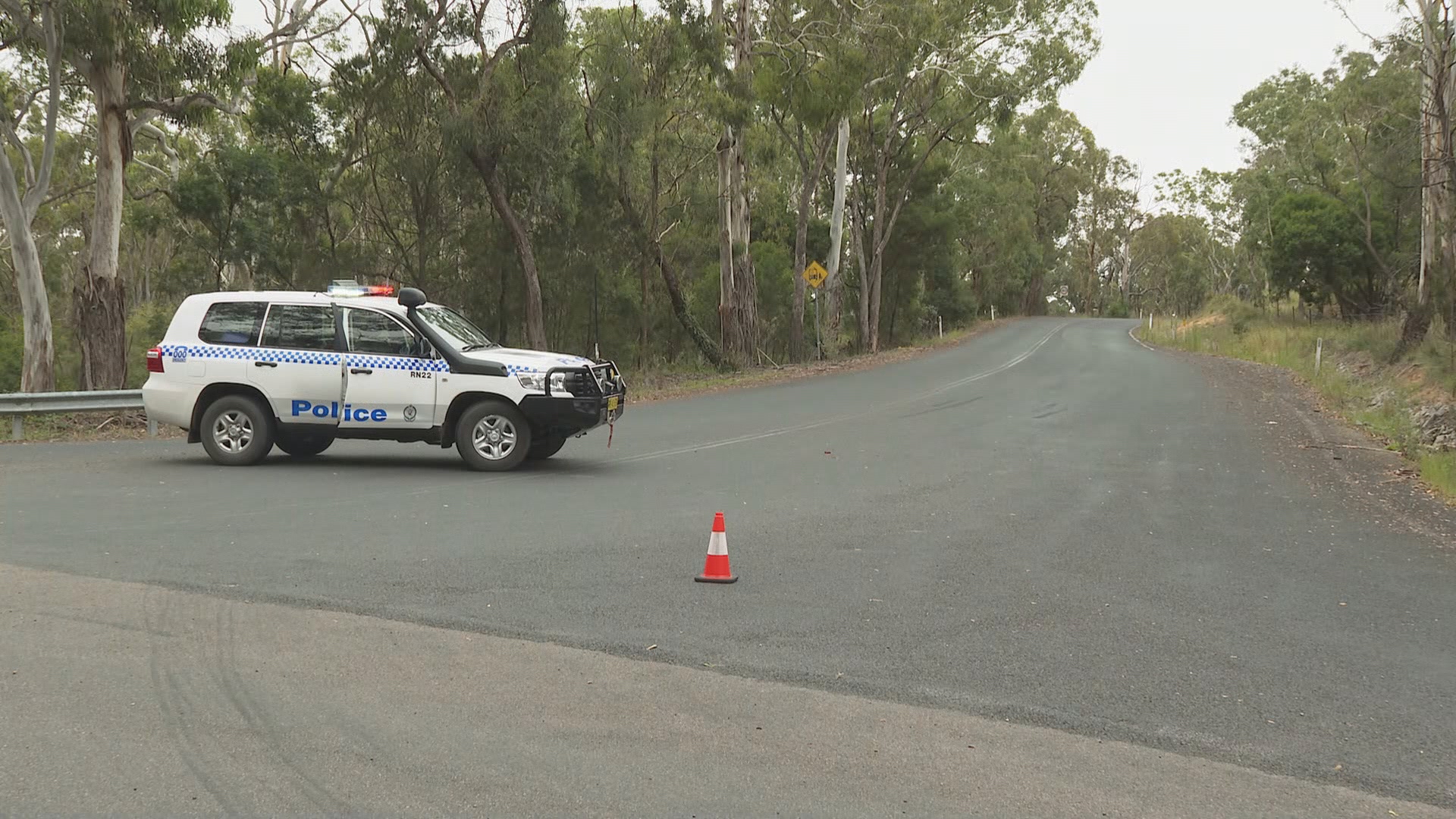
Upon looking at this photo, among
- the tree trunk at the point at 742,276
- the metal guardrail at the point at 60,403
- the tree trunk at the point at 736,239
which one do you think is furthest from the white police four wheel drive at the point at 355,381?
the tree trunk at the point at 742,276

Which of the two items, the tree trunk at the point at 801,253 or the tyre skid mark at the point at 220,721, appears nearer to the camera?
the tyre skid mark at the point at 220,721

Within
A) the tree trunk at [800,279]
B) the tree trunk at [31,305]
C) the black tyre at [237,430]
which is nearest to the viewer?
the black tyre at [237,430]

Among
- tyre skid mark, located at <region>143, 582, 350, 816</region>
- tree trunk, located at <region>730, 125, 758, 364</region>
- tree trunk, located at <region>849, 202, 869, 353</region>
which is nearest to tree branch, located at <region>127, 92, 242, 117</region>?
tree trunk, located at <region>730, 125, 758, 364</region>

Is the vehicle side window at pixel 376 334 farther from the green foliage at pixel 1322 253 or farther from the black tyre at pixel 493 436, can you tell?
the green foliage at pixel 1322 253

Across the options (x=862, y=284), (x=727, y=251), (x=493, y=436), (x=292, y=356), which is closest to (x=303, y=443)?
(x=292, y=356)

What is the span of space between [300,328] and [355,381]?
0.95m

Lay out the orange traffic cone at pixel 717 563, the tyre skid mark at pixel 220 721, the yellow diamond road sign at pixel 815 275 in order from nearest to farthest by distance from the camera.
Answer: the tyre skid mark at pixel 220 721, the orange traffic cone at pixel 717 563, the yellow diamond road sign at pixel 815 275

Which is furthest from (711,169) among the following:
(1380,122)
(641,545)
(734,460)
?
(641,545)

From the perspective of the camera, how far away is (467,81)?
27.6 m

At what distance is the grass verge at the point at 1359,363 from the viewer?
52.4 ft

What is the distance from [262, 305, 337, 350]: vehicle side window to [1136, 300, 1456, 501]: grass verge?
12.0 m

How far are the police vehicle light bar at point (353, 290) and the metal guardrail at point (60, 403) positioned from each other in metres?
5.54

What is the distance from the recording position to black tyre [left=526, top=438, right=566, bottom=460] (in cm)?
1312

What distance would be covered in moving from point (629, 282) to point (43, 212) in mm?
25778
